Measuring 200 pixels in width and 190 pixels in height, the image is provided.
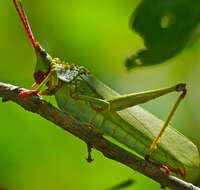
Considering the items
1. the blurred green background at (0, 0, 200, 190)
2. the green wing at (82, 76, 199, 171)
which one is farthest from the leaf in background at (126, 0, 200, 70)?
the green wing at (82, 76, 199, 171)

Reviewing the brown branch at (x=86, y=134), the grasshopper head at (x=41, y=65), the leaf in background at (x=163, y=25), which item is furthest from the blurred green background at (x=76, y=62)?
the leaf in background at (x=163, y=25)

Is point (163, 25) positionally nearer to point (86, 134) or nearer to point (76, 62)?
point (86, 134)

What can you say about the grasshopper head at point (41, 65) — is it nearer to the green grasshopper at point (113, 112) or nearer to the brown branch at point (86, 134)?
the green grasshopper at point (113, 112)

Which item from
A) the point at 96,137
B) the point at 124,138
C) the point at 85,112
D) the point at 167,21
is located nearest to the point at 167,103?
the point at 124,138

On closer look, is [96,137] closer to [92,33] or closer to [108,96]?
[108,96]

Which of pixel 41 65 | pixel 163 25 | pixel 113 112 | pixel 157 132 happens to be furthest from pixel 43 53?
pixel 163 25

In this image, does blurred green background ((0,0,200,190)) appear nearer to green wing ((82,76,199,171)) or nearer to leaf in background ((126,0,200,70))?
green wing ((82,76,199,171))
